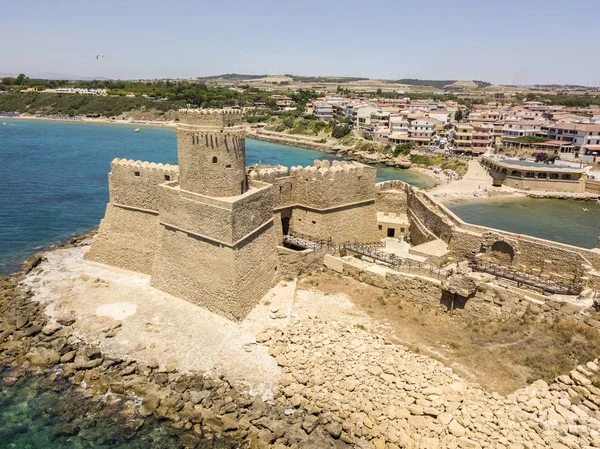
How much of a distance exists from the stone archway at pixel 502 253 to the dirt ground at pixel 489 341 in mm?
3559

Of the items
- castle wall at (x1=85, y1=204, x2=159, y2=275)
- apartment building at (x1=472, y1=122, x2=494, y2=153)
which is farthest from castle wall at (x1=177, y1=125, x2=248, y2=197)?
apartment building at (x1=472, y1=122, x2=494, y2=153)

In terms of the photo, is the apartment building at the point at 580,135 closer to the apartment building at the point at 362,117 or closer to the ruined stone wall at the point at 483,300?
the apartment building at the point at 362,117

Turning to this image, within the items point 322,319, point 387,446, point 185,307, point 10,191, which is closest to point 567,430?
point 387,446

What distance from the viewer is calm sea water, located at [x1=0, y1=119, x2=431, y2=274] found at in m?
28.8

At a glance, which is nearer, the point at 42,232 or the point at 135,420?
the point at 135,420

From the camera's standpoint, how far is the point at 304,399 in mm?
13289

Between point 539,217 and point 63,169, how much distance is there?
176 feet

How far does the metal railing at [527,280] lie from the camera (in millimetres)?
15339

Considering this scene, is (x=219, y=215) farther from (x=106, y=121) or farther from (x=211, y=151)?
(x=106, y=121)

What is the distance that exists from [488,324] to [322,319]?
615 cm

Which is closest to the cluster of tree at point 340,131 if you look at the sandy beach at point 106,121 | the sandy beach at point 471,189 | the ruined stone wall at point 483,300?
the sandy beach at point 471,189

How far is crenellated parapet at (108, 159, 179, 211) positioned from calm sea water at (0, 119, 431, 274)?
811 centimetres

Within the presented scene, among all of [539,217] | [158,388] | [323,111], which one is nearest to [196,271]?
[158,388]

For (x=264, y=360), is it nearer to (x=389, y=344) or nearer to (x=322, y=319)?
(x=322, y=319)
